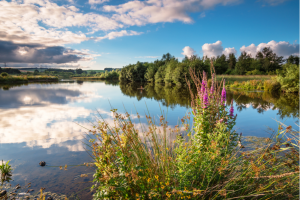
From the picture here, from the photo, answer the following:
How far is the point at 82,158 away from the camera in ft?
16.7

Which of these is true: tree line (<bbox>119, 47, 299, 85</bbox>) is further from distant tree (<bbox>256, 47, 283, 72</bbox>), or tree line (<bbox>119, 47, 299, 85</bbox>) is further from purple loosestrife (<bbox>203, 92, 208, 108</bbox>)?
purple loosestrife (<bbox>203, 92, 208, 108</bbox>)

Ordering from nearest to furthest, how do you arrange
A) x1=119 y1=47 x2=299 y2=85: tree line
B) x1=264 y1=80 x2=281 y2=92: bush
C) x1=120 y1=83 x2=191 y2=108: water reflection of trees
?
x1=120 y1=83 x2=191 y2=108: water reflection of trees, x1=264 y1=80 x2=281 y2=92: bush, x1=119 y1=47 x2=299 y2=85: tree line

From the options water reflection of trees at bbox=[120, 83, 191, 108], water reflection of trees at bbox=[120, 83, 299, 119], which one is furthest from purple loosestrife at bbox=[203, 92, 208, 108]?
water reflection of trees at bbox=[120, 83, 191, 108]

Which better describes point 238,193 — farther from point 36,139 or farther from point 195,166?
point 36,139

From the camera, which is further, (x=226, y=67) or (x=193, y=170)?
(x=226, y=67)

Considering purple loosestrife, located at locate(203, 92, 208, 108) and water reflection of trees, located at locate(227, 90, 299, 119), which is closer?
purple loosestrife, located at locate(203, 92, 208, 108)

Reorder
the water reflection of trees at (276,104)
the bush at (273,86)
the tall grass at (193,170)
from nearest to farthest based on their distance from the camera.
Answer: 1. the tall grass at (193,170)
2. the water reflection of trees at (276,104)
3. the bush at (273,86)

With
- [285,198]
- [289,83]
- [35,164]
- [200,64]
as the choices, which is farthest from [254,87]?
[35,164]

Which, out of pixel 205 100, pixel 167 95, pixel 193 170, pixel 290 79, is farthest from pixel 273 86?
pixel 193 170

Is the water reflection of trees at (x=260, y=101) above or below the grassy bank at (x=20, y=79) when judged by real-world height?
below

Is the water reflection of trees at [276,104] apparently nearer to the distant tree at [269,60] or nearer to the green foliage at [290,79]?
the green foliage at [290,79]

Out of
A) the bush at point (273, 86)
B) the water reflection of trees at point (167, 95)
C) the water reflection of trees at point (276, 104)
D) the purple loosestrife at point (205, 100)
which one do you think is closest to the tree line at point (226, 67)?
the water reflection of trees at point (167, 95)

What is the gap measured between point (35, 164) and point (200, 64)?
33994 mm

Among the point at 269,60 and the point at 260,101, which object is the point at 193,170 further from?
the point at 269,60
